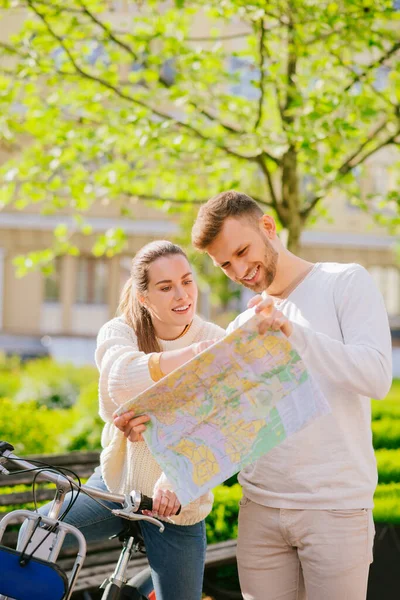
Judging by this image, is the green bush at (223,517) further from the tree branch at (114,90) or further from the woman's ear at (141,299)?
the tree branch at (114,90)

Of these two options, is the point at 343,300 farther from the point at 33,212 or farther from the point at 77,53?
the point at 33,212

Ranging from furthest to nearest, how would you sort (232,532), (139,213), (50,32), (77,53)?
(139,213) → (77,53) → (50,32) → (232,532)

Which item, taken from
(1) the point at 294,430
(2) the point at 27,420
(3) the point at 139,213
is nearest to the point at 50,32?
(2) the point at 27,420

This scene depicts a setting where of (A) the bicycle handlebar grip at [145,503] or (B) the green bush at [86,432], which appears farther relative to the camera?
(B) the green bush at [86,432]

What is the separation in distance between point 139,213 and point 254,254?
26.8 m

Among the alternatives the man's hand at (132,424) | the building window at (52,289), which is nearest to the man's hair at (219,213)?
the man's hand at (132,424)

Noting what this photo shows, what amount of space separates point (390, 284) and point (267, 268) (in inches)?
1155

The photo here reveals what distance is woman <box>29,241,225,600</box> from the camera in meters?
3.05

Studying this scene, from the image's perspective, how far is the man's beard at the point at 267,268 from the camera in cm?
286

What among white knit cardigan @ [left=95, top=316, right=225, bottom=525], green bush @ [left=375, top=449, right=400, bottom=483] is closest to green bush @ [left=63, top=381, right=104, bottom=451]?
green bush @ [left=375, top=449, right=400, bottom=483]

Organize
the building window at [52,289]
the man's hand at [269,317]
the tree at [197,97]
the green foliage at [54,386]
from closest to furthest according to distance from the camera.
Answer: the man's hand at [269,317] < the tree at [197,97] < the green foliage at [54,386] < the building window at [52,289]

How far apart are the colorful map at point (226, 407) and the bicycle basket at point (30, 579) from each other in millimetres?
472

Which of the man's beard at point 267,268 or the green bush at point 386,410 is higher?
the man's beard at point 267,268

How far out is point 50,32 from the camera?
7508 mm
